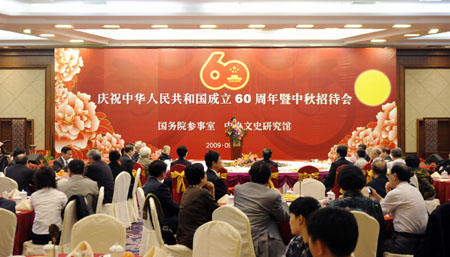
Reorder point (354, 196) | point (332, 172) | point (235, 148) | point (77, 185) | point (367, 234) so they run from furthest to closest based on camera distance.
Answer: point (235, 148) → point (332, 172) → point (77, 185) → point (354, 196) → point (367, 234)

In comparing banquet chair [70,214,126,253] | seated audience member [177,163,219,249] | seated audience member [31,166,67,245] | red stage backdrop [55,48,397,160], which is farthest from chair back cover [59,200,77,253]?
red stage backdrop [55,48,397,160]

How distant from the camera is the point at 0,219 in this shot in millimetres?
4207

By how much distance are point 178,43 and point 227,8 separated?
11.9 feet

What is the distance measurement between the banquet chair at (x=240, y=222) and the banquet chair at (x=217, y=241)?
0.54 metres

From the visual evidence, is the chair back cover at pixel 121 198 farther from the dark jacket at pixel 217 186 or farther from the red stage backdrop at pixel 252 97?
the red stage backdrop at pixel 252 97

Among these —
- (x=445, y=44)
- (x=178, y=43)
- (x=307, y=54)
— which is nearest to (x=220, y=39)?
(x=178, y=43)

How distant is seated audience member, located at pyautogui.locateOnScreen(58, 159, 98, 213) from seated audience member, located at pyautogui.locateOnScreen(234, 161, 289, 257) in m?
2.00

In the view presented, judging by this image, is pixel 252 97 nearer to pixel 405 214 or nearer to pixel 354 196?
pixel 405 214

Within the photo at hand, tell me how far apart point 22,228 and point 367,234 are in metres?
3.26

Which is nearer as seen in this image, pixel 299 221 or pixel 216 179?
pixel 299 221

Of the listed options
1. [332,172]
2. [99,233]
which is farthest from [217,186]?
[332,172]

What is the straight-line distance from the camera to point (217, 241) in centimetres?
357

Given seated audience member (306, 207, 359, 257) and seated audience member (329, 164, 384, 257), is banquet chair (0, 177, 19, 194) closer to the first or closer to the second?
seated audience member (329, 164, 384, 257)

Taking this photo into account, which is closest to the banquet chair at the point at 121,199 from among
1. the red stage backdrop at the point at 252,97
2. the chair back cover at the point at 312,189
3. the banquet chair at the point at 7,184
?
the banquet chair at the point at 7,184
